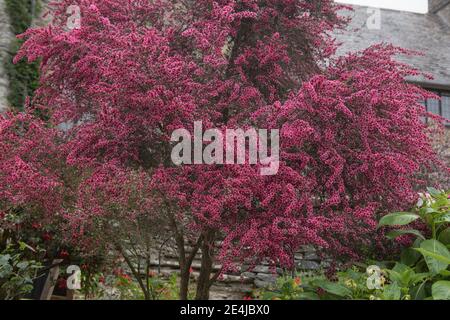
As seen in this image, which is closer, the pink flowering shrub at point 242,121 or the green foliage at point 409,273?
the pink flowering shrub at point 242,121

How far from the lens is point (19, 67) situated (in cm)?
968

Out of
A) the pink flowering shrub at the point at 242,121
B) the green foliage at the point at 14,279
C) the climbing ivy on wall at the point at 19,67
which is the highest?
the climbing ivy on wall at the point at 19,67

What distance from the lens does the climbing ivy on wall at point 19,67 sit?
9547 mm

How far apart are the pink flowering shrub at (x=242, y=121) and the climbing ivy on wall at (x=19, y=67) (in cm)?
483

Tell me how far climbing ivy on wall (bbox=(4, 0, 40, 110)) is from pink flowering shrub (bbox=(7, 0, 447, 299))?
15.8ft

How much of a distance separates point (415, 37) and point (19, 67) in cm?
1398

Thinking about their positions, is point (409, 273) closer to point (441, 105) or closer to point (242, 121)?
point (242, 121)

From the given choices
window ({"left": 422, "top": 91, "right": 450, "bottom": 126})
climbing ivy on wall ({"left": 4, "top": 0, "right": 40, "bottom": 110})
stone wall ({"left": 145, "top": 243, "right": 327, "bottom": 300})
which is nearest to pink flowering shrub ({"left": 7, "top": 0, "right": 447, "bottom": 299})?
stone wall ({"left": 145, "top": 243, "right": 327, "bottom": 300})

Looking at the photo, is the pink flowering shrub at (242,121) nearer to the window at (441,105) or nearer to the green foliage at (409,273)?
the green foliage at (409,273)

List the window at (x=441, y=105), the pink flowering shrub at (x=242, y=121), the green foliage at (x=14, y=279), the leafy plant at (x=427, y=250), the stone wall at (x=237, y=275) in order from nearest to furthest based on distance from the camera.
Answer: the pink flowering shrub at (x=242, y=121) → the leafy plant at (x=427, y=250) → the green foliage at (x=14, y=279) → the stone wall at (x=237, y=275) → the window at (x=441, y=105)

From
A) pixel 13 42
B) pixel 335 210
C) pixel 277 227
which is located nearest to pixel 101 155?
pixel 277 227

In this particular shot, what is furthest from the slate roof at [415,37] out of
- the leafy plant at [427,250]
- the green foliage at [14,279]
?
the green foliage at [14,279]

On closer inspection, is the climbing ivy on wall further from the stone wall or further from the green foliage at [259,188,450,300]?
the green foliage at [259,188,450,300]

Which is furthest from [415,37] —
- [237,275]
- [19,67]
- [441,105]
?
[19,67]
